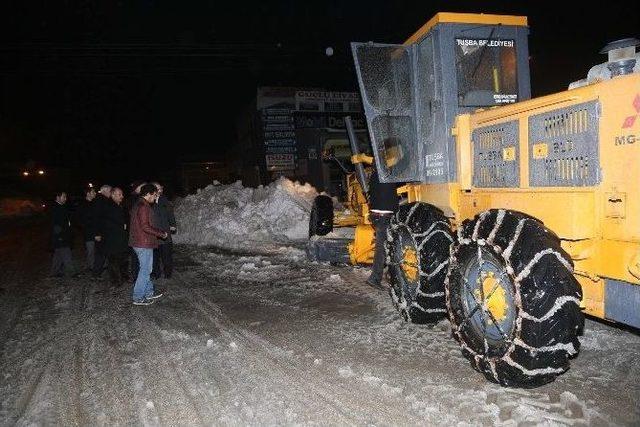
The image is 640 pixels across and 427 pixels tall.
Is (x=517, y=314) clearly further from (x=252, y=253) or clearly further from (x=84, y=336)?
(x=252, y=253)

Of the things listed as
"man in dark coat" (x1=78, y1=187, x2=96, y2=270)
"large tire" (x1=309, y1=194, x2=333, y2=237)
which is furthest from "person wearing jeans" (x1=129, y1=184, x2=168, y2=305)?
"large tire" (x1=309, y1=194, x2=333, y2=237)

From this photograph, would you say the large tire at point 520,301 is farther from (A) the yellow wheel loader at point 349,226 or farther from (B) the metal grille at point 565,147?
(A) the yellow wheel loader at point 349,226

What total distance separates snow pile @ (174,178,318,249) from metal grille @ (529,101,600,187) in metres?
9.43

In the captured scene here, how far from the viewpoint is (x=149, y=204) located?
729 cm

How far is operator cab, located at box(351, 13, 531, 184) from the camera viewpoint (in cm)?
511

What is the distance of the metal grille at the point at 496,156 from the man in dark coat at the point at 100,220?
6.89 m

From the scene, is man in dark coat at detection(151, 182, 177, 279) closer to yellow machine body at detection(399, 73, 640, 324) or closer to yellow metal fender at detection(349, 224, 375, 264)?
yellow metal fender at detection(349, 224, 375, 264)

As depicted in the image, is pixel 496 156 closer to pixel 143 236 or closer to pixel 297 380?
pixel 297 380

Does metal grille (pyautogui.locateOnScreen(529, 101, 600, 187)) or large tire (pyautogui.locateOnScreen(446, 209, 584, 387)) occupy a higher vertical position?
metal grille (pyautogui.locateOnScreen(529, 101, 600, 187))

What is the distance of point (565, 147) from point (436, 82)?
2034 millimetres

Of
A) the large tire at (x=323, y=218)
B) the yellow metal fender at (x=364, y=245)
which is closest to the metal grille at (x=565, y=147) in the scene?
the yellow metal fender at (x=364, y=245)

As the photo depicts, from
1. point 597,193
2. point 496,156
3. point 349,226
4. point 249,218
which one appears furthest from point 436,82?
point 249,218

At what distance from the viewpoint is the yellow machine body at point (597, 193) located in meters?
3.00

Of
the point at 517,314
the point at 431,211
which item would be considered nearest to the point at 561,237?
the point at 517,314
